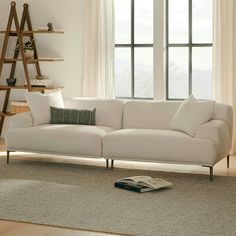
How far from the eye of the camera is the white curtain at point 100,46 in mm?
8484

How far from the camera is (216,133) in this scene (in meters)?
6.25

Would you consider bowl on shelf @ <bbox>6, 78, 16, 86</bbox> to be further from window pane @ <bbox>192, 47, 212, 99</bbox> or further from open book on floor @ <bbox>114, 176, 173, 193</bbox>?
open book on floor @ <bbox>114, 176, 173, 193</bbox>

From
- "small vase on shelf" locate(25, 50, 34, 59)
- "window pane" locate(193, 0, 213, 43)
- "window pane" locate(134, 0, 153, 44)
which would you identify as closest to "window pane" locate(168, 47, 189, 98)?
"window pane" locate(193, 0, 213, 43)

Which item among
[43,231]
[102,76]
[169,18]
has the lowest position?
[43,231]

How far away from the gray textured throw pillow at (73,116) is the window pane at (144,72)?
1.57 m

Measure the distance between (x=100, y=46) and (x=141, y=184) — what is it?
323 cm

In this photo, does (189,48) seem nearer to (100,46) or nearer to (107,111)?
(100,46)

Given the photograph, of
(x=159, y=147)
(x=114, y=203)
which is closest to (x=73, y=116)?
(x=159, y=147)

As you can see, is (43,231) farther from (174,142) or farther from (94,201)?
(174,142)

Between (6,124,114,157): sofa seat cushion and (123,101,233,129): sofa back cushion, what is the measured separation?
0.30 m

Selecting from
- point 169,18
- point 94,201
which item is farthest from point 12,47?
point 94,201

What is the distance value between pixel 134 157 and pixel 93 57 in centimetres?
247

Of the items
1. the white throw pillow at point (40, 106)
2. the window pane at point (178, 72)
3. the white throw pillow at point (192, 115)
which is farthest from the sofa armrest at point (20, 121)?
the window pane at point (178, 72)

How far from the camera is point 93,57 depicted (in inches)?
338
